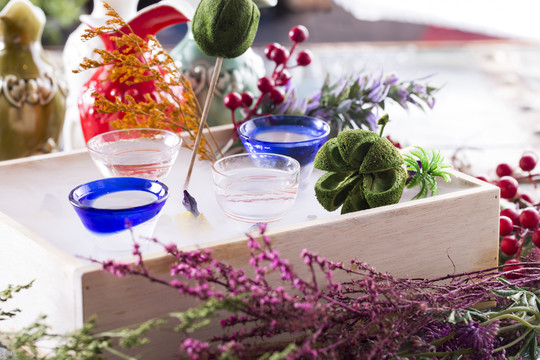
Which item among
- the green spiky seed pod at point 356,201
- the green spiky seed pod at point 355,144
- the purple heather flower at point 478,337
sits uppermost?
the green spiky seed pod at point 355,144

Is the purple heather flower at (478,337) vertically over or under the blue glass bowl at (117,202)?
under

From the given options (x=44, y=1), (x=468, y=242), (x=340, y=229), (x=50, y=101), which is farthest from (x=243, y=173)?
(x=44, y=1)

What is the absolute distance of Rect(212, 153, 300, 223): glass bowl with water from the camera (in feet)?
2.14

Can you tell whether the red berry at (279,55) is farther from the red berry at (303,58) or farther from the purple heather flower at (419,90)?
the purple heather flower at (419,90)

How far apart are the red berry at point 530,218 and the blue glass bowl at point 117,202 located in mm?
440

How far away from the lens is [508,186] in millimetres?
901

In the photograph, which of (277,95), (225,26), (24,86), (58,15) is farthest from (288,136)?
(58,15)

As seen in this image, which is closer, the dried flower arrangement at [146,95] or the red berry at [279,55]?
the dried flower arrangement at [146,95]

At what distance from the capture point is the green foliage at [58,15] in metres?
3.51

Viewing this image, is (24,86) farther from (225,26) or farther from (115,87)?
(225,26)

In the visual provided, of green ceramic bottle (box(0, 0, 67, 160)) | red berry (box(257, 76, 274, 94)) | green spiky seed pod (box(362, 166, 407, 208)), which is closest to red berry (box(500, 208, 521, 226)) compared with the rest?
green spiky seed pod (box(362, 166, 407, 208))

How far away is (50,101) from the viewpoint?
103 cm

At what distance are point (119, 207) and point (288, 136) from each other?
0.26 meters

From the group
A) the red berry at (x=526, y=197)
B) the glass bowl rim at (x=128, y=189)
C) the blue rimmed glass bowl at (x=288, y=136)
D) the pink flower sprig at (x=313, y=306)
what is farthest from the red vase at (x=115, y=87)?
the red berry at (x=526, y=197)
